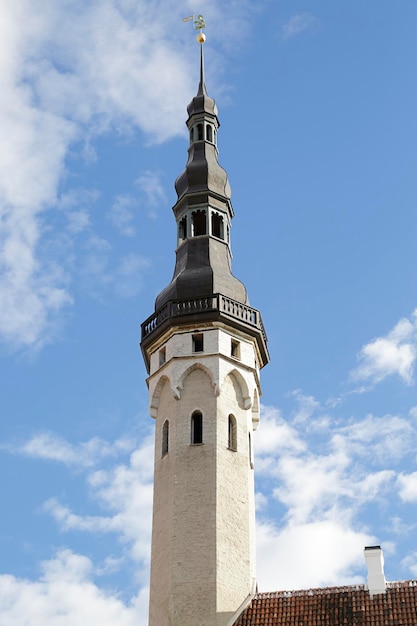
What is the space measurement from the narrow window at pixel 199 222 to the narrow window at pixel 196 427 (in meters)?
7.68

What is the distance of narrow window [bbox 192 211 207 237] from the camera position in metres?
36.2

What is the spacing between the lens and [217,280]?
33.7 meters

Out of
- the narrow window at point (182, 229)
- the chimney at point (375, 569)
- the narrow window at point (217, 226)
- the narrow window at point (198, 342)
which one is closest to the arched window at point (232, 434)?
the narrow window at point (198, 342)

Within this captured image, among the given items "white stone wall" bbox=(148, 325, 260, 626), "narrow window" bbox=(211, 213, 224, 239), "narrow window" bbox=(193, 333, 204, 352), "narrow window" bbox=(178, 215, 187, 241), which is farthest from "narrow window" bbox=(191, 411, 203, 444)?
"narrow window" bbox=(178, 215, 187, 241)

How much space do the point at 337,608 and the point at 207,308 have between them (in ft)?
33.5

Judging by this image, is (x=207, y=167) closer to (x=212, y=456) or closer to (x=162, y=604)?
(x=212, y=456)

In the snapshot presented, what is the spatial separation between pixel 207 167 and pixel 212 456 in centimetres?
1187

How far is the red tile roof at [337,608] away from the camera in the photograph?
26.3m

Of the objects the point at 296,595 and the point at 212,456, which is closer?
the point at 296,595

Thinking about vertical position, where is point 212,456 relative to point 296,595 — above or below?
above

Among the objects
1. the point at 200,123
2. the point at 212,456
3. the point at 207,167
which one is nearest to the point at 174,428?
the point at 212,456

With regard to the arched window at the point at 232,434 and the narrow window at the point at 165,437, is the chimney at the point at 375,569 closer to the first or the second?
the arched window at the point at 232,434

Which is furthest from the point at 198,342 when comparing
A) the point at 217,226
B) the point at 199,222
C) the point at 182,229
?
the point at 199,222

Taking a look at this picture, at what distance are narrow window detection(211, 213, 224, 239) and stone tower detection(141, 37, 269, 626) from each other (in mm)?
47
